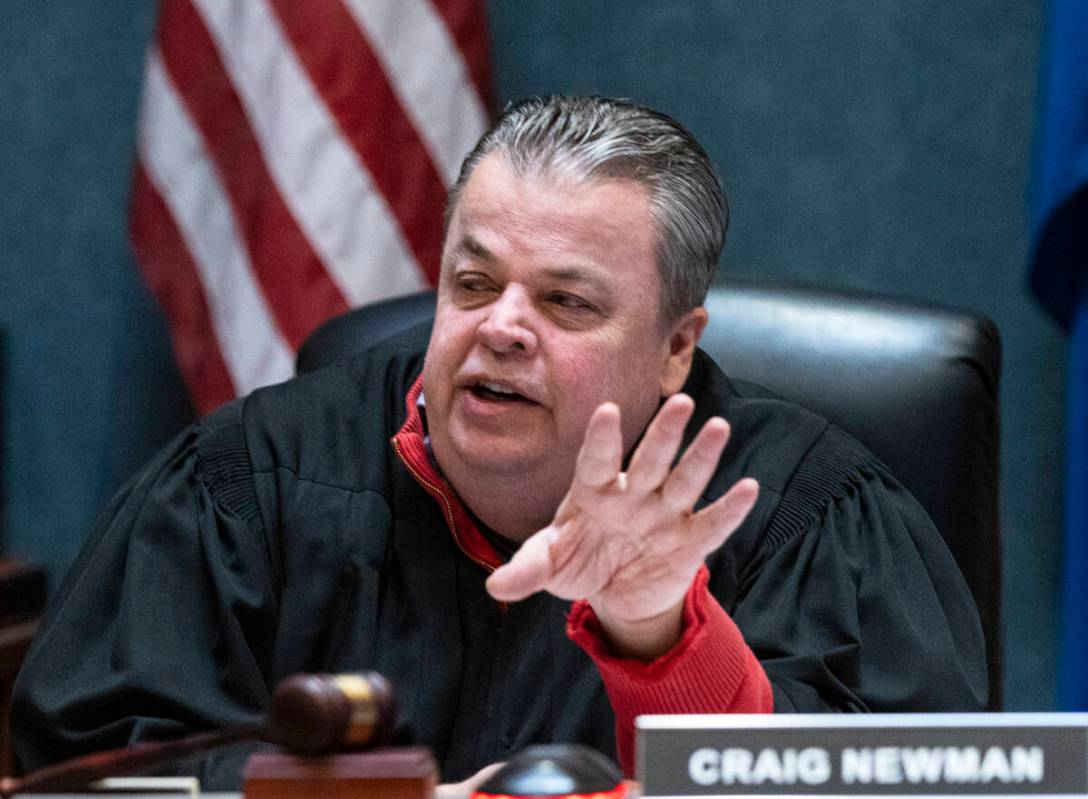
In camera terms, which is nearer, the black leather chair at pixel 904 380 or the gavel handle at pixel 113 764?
the gavel handle at pixel 113 764

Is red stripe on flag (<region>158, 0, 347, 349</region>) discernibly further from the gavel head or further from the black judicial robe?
the gavel head

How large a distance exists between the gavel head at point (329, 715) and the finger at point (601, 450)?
0.27 m

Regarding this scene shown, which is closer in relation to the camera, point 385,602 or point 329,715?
point 329,715

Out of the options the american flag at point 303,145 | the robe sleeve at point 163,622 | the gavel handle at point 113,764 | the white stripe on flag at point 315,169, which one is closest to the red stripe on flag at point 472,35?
the american flag at point 303,145

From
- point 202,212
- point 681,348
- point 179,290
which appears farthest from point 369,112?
point 681,348

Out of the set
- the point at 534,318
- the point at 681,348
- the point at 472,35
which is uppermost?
the point at 472,35

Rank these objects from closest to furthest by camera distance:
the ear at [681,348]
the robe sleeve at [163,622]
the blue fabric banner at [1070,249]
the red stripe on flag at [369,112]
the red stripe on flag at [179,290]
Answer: the robe sleeve at [163,622]
the ear at [681,348]
the blue fabric banner at [1070,249]
the red stripe on flag at [369,112]
the red stripe on flag at [179,290]

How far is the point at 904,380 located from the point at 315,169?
1167 mm

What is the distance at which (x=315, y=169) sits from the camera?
8.32 ft

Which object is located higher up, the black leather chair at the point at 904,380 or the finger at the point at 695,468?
the finger at the point at 695,468

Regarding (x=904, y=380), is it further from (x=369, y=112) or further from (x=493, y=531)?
(x=369, y=112)

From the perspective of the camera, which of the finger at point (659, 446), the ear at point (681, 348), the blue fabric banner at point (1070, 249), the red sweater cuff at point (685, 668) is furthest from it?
the blue fabric banner at point (1070, 249)

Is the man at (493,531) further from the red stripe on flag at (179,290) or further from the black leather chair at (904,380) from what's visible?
the red stripe on flag at (179,290)

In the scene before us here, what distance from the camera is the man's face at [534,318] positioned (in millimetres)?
1466
